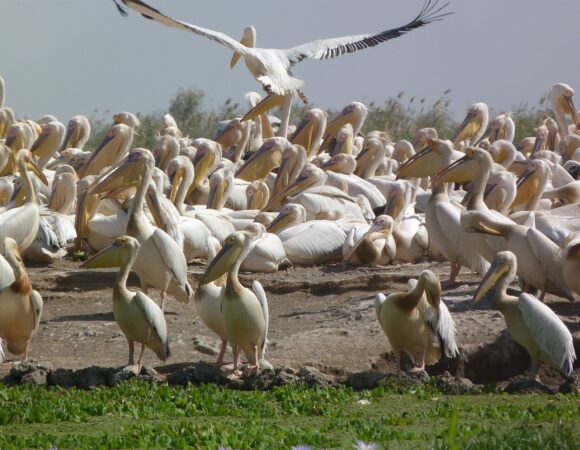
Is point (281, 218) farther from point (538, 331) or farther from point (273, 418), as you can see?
point (273, 418)

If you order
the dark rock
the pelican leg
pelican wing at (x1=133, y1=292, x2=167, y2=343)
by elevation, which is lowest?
the pelican leg

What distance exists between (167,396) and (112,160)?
23.6ft

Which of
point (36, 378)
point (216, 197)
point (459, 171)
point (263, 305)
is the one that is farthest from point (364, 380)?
point (216, 197)

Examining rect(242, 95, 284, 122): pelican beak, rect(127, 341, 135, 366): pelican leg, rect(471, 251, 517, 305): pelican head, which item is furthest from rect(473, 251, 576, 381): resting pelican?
rect(242, 95, 284, 122): pelican beak

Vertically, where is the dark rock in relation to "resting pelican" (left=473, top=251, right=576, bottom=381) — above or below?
below

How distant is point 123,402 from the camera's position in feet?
21.7

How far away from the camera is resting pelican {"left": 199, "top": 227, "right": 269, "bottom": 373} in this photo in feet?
24.8

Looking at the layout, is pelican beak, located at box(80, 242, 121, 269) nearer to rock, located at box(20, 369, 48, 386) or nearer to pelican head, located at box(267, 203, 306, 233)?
rock, located at box(20, 369, 48, 386)

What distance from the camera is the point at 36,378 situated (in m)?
7.29

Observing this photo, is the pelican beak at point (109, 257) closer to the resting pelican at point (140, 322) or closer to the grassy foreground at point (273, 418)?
the resting pelican at point (140, 322)

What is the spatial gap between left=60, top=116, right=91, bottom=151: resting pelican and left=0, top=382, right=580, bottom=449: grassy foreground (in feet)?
34.1

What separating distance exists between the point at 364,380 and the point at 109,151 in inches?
268

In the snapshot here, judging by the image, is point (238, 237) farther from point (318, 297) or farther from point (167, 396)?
point (318, 297)

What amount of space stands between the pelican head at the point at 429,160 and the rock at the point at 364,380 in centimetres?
429
